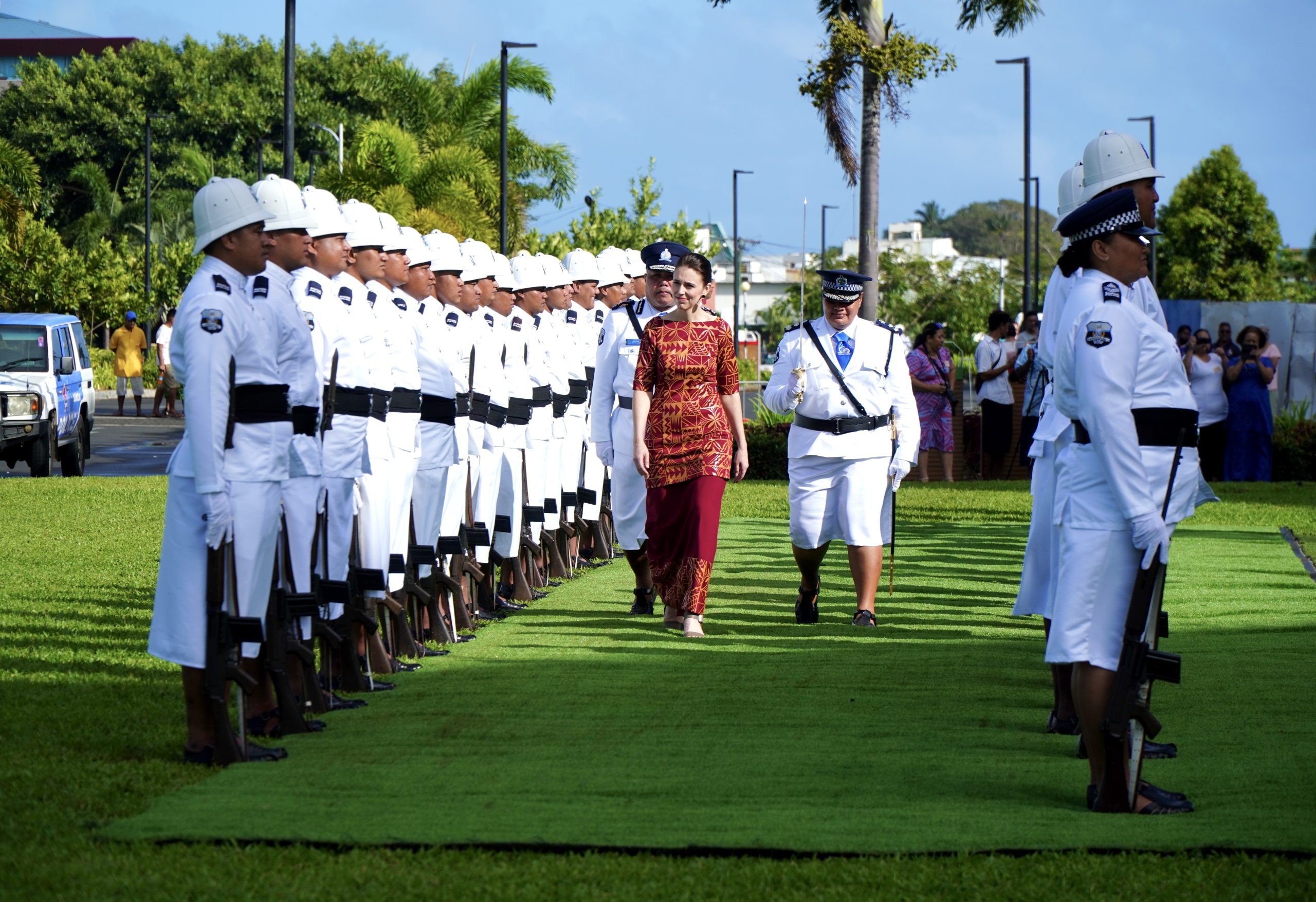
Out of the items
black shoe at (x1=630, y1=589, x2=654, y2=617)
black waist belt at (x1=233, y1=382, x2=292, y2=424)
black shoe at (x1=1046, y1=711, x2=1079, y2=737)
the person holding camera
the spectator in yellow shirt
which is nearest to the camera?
black waist belt at (x1=233, y1=382, x2=292, y2=424)

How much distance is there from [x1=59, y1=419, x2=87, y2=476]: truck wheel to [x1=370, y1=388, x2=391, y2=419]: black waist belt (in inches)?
605

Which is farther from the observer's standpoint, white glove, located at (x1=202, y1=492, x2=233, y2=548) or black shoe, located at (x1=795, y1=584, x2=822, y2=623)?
black shoe, located at (x1=795, y1=584, x2=822, y2=623)

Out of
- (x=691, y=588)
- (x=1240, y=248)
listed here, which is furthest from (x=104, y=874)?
(x=1240, y=248)

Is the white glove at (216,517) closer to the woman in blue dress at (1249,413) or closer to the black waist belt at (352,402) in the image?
the black waist belt at (352,402)

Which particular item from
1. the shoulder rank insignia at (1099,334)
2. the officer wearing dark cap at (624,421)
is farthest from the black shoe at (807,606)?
the shoulder rank insignia at (1099,334)

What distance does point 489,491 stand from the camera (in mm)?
10883

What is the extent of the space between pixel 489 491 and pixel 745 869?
603 cm

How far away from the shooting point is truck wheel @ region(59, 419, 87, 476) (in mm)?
22594

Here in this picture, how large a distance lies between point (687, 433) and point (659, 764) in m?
3.76

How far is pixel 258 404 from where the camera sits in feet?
21.5

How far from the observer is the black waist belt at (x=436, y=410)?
9.72 m

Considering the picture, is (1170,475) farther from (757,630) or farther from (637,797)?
(757,630)

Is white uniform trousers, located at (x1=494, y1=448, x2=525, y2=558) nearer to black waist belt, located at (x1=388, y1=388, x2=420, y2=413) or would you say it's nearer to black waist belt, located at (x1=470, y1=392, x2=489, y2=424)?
black waist belt, located at (x1=470, y1=392, x2=489, y2=424)

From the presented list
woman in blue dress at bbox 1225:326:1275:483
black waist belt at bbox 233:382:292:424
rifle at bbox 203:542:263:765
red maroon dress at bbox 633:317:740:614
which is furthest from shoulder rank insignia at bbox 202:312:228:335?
woman in blue dress at bbox 1225:326:1275:483
